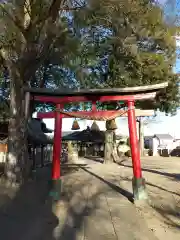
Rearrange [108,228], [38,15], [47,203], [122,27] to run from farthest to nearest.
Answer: [122,27] < [38,15] < [47,203] < [108,228]

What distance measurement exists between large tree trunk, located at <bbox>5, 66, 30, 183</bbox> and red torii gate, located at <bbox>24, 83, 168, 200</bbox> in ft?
3.64

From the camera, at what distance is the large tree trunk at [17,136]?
12.6 m

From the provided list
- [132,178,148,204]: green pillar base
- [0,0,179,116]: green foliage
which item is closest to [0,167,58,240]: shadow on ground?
[132,178,148,204]: green pillar base

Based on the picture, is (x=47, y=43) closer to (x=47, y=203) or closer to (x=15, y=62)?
(x=15, y=62)

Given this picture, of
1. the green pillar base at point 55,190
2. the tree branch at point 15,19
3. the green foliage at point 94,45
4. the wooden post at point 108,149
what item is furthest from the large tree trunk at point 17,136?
the wooden post at point 108,149

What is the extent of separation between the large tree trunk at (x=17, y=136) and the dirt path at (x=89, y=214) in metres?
0.61

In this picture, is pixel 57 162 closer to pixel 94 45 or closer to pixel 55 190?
pixel 55 190

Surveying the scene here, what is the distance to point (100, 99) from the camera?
467 inches

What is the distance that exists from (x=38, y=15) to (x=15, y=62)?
1851mm

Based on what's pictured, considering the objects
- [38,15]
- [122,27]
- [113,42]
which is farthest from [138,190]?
[113,42]

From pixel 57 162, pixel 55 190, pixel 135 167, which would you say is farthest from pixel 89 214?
pixel 135 167

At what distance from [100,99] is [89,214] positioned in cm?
400

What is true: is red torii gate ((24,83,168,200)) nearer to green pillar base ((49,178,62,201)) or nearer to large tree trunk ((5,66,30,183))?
green pillar base ((49,178,62,201))

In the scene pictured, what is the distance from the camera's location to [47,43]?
1205cm
